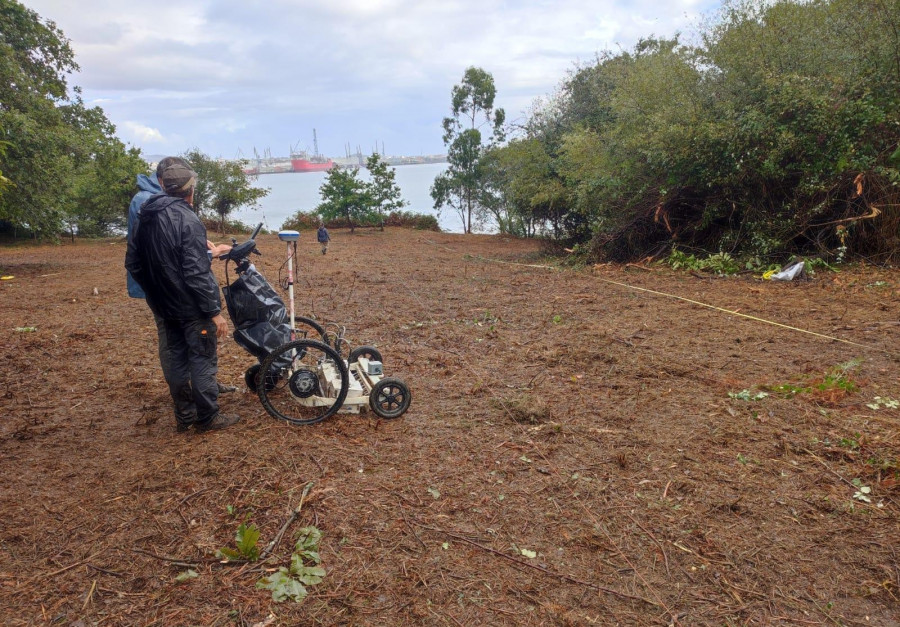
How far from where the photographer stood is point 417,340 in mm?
6691

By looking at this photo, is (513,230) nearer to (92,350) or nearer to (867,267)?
(867,267)

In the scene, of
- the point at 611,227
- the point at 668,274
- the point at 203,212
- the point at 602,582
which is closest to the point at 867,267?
the point at 668,274

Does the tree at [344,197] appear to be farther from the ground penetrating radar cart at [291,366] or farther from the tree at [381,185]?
the ground penetrating radar cart at [291,366]

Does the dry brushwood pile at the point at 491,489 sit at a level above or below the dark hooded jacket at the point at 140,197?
below

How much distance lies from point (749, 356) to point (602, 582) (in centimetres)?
365

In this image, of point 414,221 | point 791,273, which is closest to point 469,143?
point 414,221

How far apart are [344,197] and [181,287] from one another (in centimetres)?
1957

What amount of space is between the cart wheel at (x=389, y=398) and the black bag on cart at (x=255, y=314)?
73cm

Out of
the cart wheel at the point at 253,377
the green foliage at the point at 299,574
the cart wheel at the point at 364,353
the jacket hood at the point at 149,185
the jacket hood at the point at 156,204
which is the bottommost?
the green foliage at the point at 299,574

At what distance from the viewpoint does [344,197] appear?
22625 mm

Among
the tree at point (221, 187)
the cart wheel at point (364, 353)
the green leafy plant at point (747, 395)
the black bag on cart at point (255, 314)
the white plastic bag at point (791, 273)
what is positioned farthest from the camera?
the tree at point (221, 187)

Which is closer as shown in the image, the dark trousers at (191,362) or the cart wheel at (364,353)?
the dark trousers at (191,362)

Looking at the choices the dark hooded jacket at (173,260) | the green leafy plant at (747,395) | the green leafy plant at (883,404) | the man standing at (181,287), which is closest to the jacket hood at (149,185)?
the man standing at (181,287)

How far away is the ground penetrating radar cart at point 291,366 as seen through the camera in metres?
3.98
